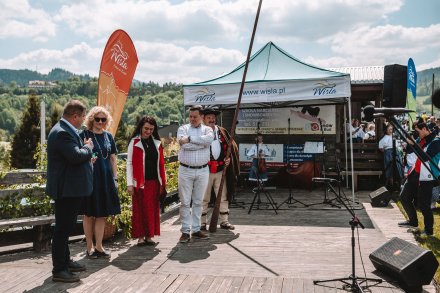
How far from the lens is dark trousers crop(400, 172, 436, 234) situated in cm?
658

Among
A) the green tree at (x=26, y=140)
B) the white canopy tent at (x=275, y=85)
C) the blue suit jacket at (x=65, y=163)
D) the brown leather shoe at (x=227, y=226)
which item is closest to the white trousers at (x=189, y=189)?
the brown leather shoe at (x=227, y=226)

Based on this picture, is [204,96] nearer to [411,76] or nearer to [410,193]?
[411,76]

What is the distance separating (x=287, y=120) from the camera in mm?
12508

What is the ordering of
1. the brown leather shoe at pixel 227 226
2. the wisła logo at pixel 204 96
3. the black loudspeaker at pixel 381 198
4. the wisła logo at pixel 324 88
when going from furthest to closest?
1. the wisła logo at pixel 204 96
2. the wisła logo at pixel 324 88
3. the black loudspeaker at pixel 381 198
4. the brown leather shoe at pixel 227 226

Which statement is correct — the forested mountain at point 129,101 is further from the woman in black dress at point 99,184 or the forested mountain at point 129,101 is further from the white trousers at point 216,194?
the woman in black dress at point 99,184

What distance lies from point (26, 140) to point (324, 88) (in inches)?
1684

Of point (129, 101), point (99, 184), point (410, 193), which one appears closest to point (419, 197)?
point (410, 193)

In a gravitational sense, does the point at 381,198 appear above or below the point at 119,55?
below

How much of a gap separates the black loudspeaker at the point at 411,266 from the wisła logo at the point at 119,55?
196 inches

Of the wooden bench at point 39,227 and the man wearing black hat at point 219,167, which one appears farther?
the man wearing black hat at point 219,167

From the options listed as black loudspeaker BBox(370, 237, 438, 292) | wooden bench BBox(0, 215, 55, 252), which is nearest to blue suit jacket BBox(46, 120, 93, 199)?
wooden bench BBox(0, 215, 55, 252)

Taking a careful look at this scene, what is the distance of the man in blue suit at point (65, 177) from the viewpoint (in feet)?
14.5

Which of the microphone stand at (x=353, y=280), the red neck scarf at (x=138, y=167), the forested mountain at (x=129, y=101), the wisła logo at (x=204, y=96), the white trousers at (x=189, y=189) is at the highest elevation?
the forested mountain at (x=129, y=101)

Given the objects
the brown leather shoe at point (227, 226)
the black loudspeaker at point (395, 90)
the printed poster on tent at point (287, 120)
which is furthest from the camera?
the printed poster on tent at point (287, 120)
